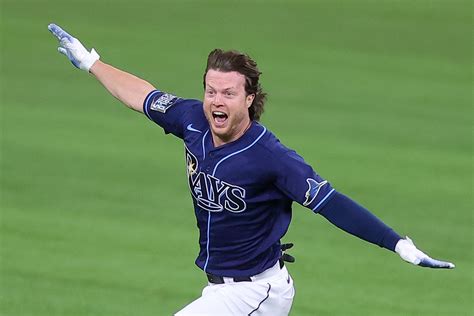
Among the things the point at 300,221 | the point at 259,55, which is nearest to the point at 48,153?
the point at 300,221

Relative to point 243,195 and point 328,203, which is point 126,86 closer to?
point 243,195

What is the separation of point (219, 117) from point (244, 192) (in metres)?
0.51

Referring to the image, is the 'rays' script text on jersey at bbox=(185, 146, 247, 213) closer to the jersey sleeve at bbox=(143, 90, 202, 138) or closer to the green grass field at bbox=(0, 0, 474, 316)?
the jersey sleeve at bbox=(143, 90, 202, 138)

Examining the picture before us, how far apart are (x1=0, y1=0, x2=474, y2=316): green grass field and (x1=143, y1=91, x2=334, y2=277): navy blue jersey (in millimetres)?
3240

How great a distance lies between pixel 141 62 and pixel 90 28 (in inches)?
78.4

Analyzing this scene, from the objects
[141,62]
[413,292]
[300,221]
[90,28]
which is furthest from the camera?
[90,28]

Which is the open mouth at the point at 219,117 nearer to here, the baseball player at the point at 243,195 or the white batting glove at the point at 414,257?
the baseball player at the point at 243,195

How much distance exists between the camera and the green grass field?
A: 483 inches

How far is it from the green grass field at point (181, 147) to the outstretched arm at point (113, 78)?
9.87 ft

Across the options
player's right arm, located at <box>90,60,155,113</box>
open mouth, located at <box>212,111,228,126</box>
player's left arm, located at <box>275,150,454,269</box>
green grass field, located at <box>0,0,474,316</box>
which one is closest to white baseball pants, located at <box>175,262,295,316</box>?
player's left arm, located at <box>275,150,454,269</box>

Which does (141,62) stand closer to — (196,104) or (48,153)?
(48,153)

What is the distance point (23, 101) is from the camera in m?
17.8

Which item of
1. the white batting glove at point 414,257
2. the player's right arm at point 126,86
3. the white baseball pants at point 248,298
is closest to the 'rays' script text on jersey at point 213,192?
the white baseball pants at point 248,298

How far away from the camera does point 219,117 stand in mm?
8180
